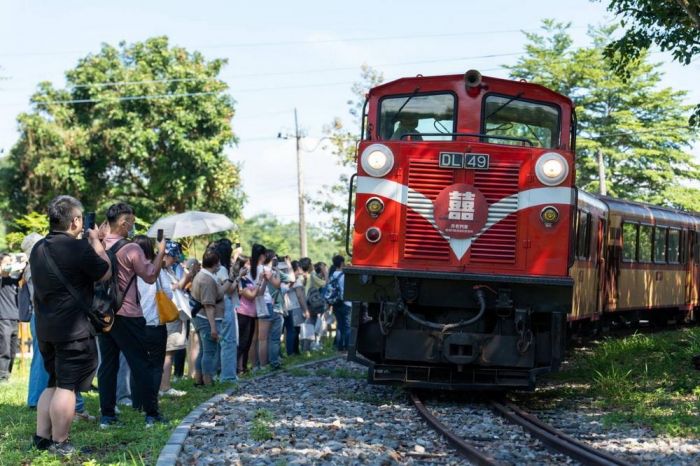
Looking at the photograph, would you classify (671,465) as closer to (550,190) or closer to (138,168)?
(550,190)

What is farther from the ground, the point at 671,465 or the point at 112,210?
the point at 112,210

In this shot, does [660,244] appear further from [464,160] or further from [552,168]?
[464,160]

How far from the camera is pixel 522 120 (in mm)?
11625

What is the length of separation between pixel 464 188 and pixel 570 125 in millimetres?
1628

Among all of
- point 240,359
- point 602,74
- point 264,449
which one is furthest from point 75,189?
point 264,449

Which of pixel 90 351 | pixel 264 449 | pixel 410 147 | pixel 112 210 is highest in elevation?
pixel 410 147

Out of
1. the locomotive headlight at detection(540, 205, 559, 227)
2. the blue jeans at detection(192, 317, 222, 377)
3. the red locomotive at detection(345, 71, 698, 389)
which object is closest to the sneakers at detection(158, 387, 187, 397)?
the blue jeans at detection(192, 317, 222, 377)

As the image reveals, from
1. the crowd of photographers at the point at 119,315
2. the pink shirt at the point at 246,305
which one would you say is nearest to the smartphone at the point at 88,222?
the crowd of photographers at the point at 119,315

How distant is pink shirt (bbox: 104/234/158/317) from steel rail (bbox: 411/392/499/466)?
115 inches

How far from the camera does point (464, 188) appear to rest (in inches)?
431

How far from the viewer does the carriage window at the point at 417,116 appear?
11.6 meters

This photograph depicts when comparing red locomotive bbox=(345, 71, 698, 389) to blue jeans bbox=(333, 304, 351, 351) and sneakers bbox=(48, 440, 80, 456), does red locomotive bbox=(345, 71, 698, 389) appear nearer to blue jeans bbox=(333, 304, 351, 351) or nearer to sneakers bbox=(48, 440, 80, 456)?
sneakers bbox=(48, 440, 80, 456)

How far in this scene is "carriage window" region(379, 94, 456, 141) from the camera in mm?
11562

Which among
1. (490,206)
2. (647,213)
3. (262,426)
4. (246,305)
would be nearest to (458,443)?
(262,426)
